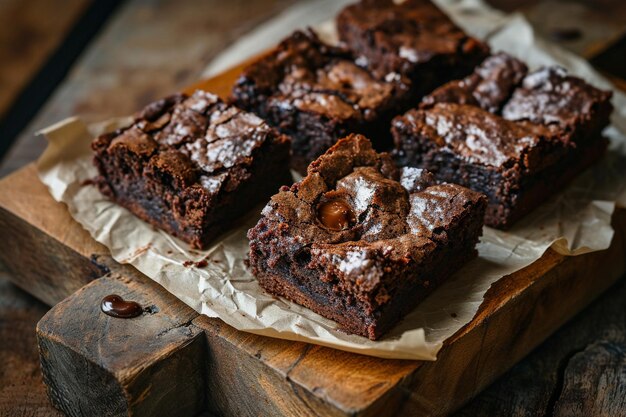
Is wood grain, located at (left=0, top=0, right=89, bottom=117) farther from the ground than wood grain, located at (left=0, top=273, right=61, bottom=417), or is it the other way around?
wood grain, located at (left=0, top=0, right=89, bottom=117)

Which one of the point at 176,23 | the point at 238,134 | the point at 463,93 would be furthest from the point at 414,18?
the point at 176,23

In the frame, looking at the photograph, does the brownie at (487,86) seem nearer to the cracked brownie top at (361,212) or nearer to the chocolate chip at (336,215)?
the cracked brownie top at (361,212)

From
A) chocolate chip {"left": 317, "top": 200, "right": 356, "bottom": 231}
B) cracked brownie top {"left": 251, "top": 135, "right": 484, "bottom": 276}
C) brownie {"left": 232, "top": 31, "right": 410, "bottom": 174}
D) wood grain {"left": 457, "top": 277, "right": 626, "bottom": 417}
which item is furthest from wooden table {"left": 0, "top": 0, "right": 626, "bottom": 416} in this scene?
brownie {"left": 232, "top": 31, "right": 410, "bottom": 174}

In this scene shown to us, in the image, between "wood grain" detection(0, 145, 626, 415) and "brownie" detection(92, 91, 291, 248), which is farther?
"brownie" detection(92, 91, 291, 248)

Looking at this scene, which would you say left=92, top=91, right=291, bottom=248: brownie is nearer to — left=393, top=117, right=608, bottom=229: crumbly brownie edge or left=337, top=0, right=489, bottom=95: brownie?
left=393, top=117, right=608, bottom=229: crumbly brownie edge

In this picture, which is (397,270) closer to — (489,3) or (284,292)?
(284,292)

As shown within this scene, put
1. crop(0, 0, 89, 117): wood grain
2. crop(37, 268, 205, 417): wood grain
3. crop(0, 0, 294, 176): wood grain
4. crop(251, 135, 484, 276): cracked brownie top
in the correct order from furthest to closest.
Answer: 1. crop(0, 0, 89, 117): wood grain
2. crop(0, 0, 294, 176): wood grain
3. crop(251, 135, 484, 276): cracked brownie top
4. crop(37, 268, 205, 417): wood grain

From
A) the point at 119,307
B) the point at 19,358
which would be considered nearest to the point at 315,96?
the point at 119,307
